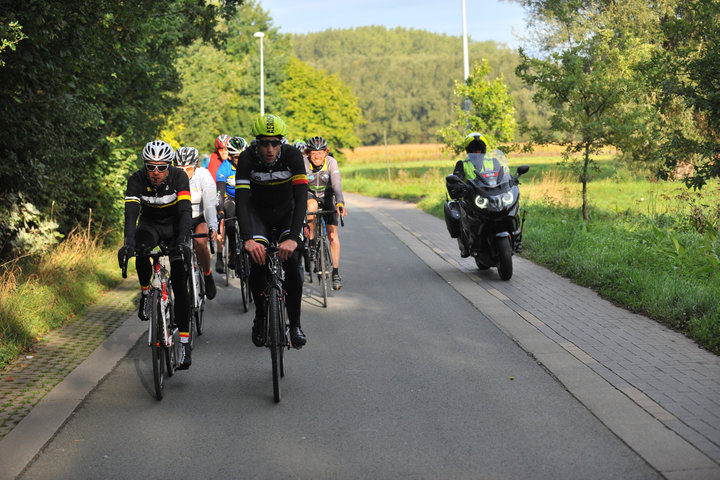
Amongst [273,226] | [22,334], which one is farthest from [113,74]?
[273,226]

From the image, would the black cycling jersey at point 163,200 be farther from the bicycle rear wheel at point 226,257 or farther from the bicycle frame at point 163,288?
the bicycle rear wheel at point 226,257

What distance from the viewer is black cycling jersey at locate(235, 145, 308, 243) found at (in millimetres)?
6129

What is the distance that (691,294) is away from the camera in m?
8.12

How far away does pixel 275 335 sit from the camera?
5.67 m

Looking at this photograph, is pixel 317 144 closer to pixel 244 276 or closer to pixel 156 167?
pixel 244 276

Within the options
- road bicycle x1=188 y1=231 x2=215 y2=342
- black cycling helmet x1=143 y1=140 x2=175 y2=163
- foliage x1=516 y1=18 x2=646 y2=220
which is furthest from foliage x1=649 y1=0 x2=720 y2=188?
black cycling helmet x1=143 y1=140 x2=175 y2=163

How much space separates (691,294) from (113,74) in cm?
786

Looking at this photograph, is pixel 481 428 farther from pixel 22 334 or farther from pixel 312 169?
pixel 312 169

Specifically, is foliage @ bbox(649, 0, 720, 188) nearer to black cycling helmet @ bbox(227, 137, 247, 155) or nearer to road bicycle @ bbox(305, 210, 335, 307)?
road bicycle @ bbox(305, 210, 335, 307)

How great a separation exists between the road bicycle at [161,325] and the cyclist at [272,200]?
2.17 feet

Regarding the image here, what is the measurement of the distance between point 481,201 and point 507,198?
34 cm

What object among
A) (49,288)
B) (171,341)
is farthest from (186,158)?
(171,341)

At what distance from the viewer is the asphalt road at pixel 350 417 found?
14.3 ft

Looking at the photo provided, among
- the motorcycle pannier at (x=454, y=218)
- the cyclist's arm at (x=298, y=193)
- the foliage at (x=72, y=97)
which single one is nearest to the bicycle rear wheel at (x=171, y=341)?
the cyclist's arm at (x=298, y=193)
